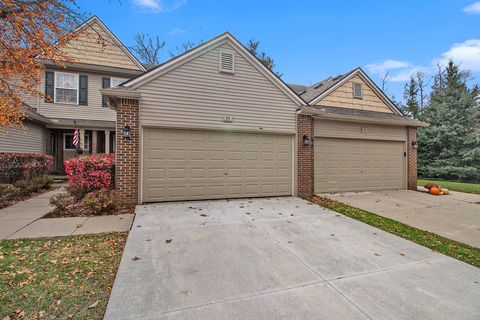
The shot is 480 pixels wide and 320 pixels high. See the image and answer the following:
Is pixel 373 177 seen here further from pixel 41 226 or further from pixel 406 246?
pixel 41 226

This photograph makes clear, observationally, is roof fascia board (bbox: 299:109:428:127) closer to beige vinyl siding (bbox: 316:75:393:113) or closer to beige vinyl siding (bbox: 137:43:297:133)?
beige vinyl siding (bbox: 137:43:297:133)

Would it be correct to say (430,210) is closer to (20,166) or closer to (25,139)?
(20,166)

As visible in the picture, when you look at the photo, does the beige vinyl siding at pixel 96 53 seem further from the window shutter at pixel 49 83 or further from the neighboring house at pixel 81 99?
the window shutter at pixel 49 83

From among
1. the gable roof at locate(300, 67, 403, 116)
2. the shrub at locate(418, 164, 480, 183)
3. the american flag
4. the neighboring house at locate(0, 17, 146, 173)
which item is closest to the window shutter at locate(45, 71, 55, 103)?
the neighboring house at locate(0, 17, 146, 173)

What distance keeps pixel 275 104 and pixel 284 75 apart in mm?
19623

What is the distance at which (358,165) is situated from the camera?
9.95m

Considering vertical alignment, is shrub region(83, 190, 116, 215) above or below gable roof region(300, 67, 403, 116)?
below

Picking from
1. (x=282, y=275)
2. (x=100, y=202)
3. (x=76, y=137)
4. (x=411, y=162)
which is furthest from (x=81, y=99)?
(x=411, y=162)

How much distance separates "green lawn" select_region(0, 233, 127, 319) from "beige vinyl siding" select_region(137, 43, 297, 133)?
12.5 feet

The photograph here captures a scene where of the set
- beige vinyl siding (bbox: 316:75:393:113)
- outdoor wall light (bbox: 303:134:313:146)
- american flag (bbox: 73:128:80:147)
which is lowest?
outdoor wall light (bbox: 303:134:313:146)

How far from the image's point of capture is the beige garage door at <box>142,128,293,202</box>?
7.01 meters

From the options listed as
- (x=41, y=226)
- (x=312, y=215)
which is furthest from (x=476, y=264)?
(x=41, y=226)

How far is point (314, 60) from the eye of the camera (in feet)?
52.8

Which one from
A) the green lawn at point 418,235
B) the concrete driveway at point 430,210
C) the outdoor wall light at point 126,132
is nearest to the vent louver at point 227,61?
the outdoor wall light at point 126,132
